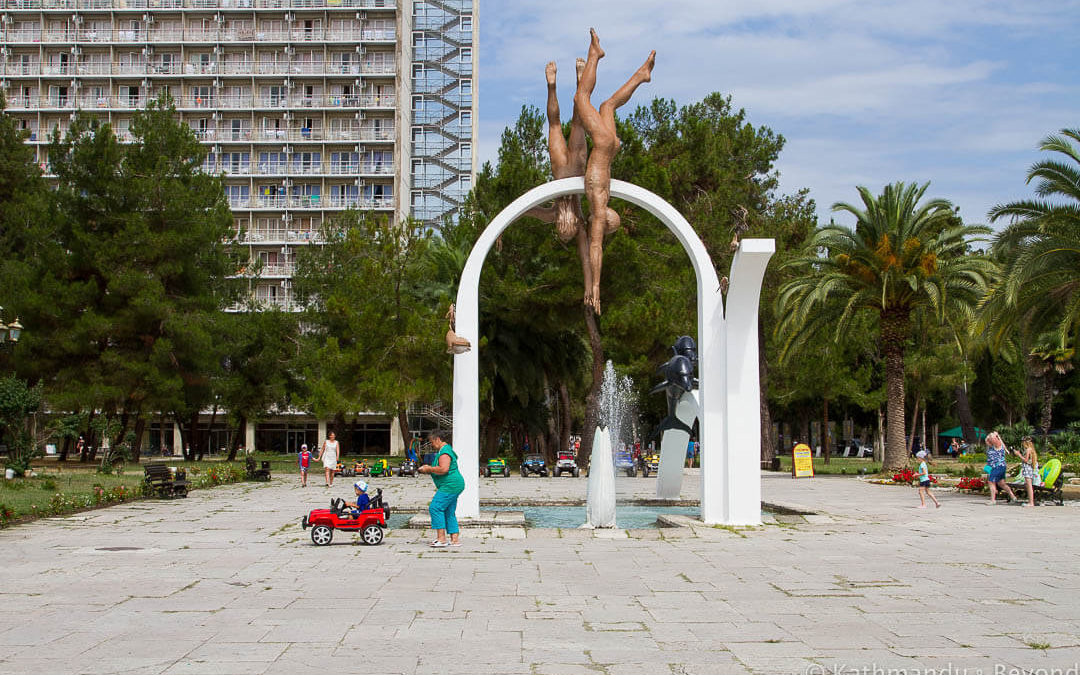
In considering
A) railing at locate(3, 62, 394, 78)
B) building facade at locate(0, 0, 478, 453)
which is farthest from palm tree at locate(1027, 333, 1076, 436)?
railing at locate(3, 62, 394, 78)

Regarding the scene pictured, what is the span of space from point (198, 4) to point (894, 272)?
55.1 metres

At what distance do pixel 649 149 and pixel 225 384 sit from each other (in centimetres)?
1968

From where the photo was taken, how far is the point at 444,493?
36.4 ft

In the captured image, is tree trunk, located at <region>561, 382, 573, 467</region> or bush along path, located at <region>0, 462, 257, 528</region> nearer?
bush along path, located at <region>0, 462, 257, 528</region>

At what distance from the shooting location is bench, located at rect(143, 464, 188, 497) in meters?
19.3

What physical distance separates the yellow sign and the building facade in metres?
41.3

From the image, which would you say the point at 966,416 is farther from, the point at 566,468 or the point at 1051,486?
the point at 1051,486

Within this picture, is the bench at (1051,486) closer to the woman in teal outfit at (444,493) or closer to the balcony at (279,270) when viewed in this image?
the woman in teal outfit at (444,493)

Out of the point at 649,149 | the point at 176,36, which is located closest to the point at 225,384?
the point at 649,149

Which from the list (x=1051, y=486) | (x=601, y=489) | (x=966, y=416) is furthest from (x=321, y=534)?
(x=966, y=416)

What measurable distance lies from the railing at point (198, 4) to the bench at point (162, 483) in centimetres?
5174

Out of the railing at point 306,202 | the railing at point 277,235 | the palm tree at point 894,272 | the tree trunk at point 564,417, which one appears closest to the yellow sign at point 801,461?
the palm tree at point 894,272

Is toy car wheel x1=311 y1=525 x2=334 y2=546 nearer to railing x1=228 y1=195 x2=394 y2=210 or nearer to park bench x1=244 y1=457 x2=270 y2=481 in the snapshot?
park bench x1=244 y1=457 x2=270 y2=481

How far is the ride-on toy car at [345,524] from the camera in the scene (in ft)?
37.3
